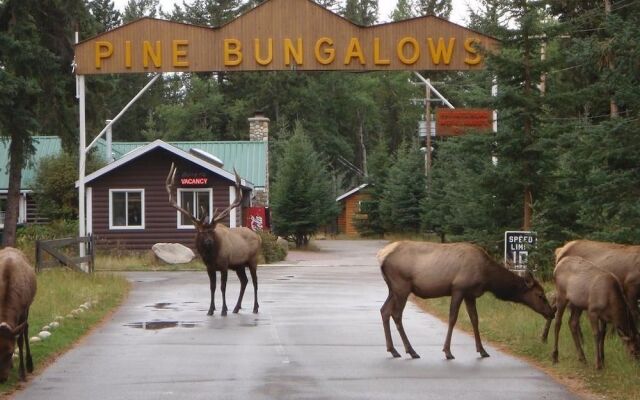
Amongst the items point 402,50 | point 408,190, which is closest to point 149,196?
point 402,50

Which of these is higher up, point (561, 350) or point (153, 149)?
point (153, 149)

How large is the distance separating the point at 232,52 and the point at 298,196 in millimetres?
23181

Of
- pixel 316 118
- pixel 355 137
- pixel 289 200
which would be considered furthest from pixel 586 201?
pixel 355 137

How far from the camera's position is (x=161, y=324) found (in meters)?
17.7

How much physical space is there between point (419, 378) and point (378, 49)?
19.9 meters

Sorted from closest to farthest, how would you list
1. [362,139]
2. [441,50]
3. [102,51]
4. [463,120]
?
[441,50], [102,51], [463,120], [362,139]

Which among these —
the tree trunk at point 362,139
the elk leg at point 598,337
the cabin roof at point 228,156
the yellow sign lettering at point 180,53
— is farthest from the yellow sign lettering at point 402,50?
the tree trunk at point 362,139

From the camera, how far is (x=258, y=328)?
17.2 metres

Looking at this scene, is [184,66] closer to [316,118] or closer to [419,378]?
[419,378]

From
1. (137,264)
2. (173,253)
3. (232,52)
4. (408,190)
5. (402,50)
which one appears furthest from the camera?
(408,190)

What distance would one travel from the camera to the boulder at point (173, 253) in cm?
3644

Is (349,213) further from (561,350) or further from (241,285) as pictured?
(561,350)

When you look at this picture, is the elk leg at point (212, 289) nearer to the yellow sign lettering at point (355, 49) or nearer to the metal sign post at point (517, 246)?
the metal sign post at point (517, 246)

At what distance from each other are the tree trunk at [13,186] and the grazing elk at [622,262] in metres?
28.2
